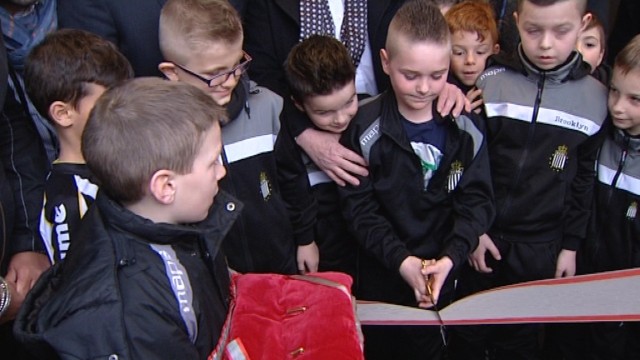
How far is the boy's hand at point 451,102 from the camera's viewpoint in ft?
7.47

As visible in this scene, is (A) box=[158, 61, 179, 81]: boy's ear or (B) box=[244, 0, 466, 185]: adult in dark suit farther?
(B) box=[244, 0, 466, 185]: adult in dark suit

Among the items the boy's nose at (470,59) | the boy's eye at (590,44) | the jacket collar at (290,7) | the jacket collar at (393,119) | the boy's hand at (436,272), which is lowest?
the boy's hand at (436,272)

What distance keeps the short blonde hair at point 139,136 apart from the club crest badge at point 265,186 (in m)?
0.73

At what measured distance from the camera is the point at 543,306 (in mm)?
2082

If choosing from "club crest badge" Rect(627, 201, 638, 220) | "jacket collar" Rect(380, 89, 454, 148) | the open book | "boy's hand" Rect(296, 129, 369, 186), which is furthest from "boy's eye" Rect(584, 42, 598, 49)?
"boy's hand" Rect(296, 129, 369, 186)

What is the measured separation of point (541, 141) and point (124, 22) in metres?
1.55

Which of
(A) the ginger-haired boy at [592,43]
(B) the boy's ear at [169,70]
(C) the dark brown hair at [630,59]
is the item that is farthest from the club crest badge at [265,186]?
(A) the ginger-haired boy at [592,43]

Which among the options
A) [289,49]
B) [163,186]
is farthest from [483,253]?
[163,186]

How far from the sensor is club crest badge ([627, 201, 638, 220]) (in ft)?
7.78

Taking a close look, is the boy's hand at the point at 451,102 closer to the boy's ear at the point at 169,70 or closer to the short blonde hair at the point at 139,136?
the boy's ear at the point at 169,70

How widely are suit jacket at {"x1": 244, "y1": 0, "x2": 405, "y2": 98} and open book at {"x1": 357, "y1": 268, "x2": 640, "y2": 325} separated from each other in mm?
955

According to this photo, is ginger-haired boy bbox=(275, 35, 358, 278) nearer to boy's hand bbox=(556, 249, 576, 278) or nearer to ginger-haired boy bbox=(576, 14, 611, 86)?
boy's hand bbox=(556, 249, 576, 278)

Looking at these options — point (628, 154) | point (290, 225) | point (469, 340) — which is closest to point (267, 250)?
point (290, 225)

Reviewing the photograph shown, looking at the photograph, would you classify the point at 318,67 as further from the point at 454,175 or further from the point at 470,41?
the point at 470,41
